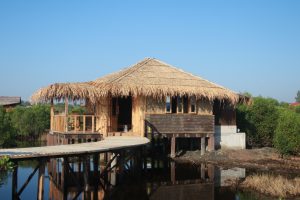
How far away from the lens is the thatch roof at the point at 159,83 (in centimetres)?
2044

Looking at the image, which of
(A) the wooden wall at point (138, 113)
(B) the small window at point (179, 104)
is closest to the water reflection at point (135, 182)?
(A) the wooden wall at point (138, 113)

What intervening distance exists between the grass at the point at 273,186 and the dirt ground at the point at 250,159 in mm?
3271

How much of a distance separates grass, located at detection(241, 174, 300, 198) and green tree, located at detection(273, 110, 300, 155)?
20.5ft

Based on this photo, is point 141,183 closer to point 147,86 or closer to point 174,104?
point 147,86

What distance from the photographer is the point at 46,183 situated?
55.3 ft

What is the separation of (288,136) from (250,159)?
2452 millimetres

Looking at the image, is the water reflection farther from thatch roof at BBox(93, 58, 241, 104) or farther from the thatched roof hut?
thatch roof at BBox(93, 58, 241, 104)

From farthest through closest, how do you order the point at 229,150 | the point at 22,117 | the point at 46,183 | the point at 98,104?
the point at 22,117, the point at 229,150, the point at 98,104, the point at 46,183

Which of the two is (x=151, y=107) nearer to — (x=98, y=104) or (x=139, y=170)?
(x=98, y=104)

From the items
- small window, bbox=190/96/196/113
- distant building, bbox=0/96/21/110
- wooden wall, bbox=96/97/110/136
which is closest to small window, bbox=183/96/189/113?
small window, bbox=190/96/196/113

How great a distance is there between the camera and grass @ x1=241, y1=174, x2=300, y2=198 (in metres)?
13.8

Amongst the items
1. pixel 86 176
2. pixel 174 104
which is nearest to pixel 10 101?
pixel 174 104

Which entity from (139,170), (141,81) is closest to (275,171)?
(139,170)

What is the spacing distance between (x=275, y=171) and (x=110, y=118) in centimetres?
846
